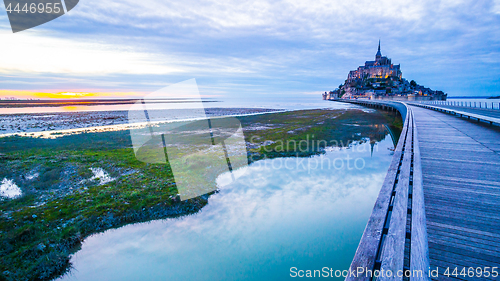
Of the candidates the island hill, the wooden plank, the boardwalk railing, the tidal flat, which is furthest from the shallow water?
the island hill

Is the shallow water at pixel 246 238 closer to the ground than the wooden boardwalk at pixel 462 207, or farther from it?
closer to the ground

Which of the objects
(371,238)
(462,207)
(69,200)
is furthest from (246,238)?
(69,200)

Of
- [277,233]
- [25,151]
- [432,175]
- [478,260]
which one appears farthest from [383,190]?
[25,151]

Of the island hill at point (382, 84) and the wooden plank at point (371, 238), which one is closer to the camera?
the wooden plank at point (371, 238)

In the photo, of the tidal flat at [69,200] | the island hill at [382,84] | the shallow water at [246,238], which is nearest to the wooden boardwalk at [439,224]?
the shallow water at [246,238]

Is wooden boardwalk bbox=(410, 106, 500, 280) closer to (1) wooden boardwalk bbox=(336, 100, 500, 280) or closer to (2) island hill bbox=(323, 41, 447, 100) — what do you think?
(1) wooden boardwalk bbox=(336, 100, 500, 280)

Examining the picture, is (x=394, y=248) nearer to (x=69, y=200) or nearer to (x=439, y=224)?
(x=439, y=224)

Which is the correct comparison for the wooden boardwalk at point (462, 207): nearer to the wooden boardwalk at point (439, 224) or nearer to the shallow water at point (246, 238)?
A: the wooden boardwalk at point (439, 224)
